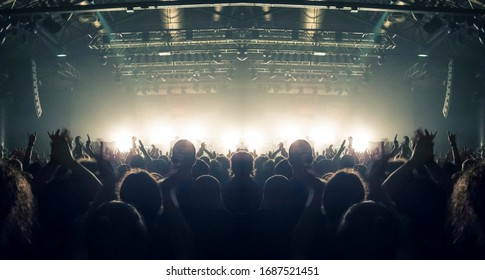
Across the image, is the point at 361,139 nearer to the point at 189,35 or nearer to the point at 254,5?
the point at 189,35

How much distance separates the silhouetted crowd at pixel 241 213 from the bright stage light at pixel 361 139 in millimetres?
17977

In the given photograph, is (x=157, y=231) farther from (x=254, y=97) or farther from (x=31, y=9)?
(x=254, y=97)

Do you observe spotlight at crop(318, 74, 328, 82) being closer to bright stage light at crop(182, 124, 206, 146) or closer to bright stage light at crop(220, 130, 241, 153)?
bright stage light at crop(220, 130, 241, 153)

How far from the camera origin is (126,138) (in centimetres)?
2069

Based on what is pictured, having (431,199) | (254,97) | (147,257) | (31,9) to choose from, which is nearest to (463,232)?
(431,199)

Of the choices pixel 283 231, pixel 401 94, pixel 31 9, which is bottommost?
pixel 283 231

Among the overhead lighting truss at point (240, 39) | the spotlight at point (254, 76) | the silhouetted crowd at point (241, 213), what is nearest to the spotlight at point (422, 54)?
the overhead lighting truss at point (240, 39)

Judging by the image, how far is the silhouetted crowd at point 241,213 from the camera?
5.88 feet

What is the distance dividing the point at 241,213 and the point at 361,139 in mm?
19143

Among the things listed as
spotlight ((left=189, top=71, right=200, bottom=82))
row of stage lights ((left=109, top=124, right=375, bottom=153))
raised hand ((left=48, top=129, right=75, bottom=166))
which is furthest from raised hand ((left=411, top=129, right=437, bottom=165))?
row of stage lights ((left=109, top=124, right=375, bottom=153))

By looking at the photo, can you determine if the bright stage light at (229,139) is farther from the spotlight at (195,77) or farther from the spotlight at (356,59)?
the spotlight at (356,59)

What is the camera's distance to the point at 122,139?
20531 mm

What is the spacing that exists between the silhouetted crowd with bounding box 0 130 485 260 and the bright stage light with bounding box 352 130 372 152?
59.0 ft

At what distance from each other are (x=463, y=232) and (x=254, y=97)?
1954cm
